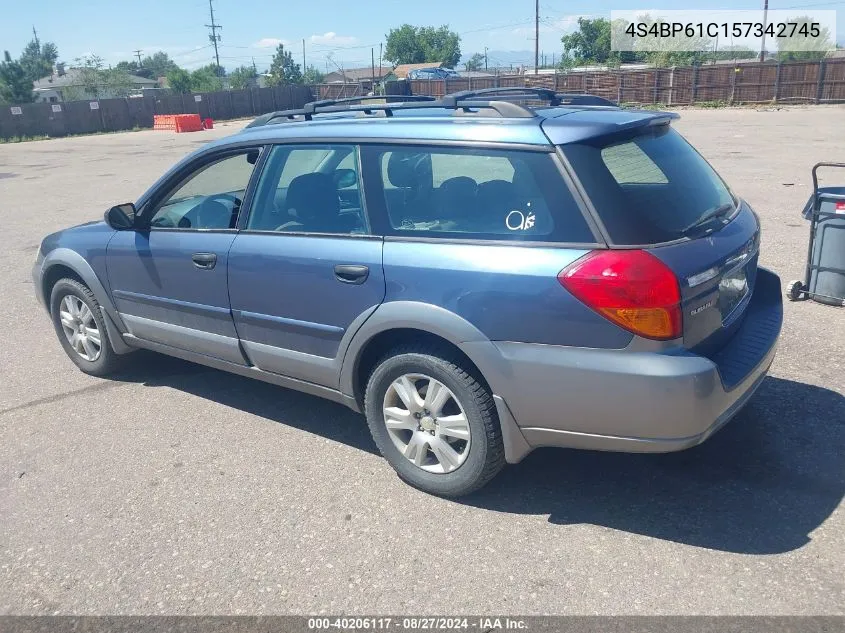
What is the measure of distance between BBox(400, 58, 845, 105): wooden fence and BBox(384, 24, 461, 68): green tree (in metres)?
78.9

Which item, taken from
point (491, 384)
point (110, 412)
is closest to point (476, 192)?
point (491, 384)

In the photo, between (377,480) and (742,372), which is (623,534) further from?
(377,480)

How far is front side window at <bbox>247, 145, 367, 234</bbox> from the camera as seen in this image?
365 centimetres

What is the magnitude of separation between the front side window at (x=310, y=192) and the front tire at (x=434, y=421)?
72 cm

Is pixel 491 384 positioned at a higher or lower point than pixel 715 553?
higher

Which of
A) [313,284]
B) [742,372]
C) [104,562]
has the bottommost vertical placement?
[104,562]

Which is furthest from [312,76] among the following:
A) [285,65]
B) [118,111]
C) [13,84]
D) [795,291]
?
[795,291]

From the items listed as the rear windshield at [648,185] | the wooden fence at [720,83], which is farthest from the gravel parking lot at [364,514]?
the wooden fence at [720,83]

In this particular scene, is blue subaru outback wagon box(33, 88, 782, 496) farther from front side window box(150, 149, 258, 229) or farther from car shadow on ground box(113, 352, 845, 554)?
car shadow on ground box(113, 352, 845, 554)

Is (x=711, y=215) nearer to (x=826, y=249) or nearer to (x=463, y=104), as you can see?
(x=463, y=104)

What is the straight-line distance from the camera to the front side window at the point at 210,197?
4.18 metres

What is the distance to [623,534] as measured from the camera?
A: 313cm

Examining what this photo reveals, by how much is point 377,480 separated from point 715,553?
62.7 inches

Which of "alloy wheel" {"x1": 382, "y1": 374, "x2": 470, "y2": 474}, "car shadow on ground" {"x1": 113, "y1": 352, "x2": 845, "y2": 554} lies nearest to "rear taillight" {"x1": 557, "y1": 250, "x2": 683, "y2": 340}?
"alloy wheel" {"x1": 382, "y1": 374, "x2": 470, "y2": 474}
